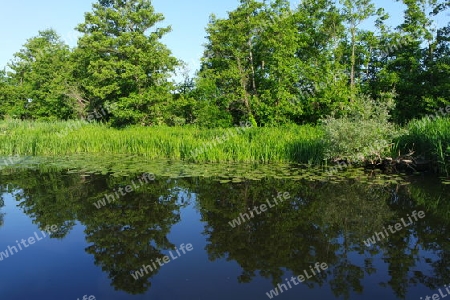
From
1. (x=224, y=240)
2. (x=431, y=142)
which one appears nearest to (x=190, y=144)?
(x=224, y=240)

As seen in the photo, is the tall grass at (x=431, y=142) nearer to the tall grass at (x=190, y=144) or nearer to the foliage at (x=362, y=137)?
the foliage at (x=362, y=137)

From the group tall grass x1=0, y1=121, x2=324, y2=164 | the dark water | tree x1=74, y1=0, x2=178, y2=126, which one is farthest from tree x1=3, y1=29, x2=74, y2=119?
the dark water

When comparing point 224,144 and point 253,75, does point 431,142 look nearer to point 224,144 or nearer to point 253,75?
point 224,144

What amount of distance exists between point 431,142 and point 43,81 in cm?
2865

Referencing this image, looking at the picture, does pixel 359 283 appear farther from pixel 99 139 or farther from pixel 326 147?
pixel 99 139

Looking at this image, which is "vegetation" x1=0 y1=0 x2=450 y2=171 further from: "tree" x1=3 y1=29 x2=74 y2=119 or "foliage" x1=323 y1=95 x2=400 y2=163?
"tree" x1=3 y1=29 x2=74 y2=119

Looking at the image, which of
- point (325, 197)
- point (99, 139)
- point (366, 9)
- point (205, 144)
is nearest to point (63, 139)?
point (99, 139)

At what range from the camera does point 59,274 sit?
13.6ft

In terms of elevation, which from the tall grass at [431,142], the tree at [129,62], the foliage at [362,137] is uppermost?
the tree at [129,62]

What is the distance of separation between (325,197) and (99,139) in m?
9.65

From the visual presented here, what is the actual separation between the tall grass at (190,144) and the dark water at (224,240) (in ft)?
8.84

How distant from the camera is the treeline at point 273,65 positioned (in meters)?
16.2

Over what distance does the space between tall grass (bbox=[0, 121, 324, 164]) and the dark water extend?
106 inches

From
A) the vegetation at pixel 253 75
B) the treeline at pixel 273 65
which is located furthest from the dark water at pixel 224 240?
the treeline at pixel 273 65
